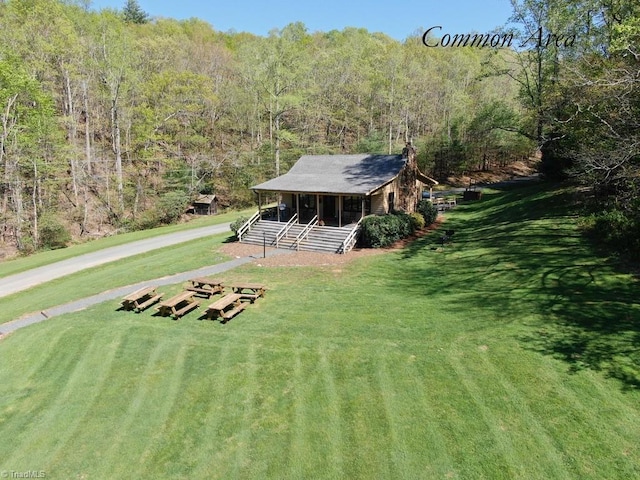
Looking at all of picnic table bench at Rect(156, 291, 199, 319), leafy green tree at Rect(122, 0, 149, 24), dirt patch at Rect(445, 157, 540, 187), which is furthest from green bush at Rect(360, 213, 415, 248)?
leafy green tree at Rect(122, 0, 149, 24)

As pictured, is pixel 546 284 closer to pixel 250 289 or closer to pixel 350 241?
pixel 250 289

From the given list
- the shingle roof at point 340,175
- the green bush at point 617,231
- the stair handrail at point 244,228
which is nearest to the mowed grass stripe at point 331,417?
the green bush at point 617,231

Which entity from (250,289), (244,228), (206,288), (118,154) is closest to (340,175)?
(244,228)

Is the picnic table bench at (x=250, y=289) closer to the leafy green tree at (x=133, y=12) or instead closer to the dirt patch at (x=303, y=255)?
the dirt patch at (x=303, y=255)

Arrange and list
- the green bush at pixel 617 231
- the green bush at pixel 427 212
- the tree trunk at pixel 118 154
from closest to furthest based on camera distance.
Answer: the green bush at pixel 617 231 → the green bush at pixel 427 212 → the tree trunk at pixel 118 154

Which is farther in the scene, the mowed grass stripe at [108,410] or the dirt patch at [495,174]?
the dirt patch at [495,174]

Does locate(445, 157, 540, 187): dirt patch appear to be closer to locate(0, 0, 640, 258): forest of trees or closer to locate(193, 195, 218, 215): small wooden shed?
locate(0, 0, 640, 258): forest of trees

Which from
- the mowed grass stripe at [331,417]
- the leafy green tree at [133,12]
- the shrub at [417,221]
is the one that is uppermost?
the leafy green tree at [133,12]
